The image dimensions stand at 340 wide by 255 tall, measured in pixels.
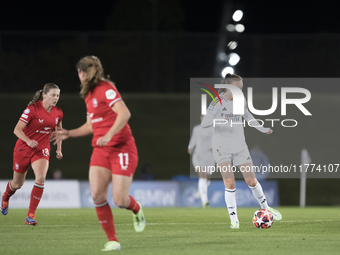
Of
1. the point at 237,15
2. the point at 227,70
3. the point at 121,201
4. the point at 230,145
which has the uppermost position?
the point at 237,15

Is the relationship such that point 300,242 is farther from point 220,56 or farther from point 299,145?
point 299,145

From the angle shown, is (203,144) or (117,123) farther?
(203,144)

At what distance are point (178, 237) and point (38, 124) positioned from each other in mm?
3507

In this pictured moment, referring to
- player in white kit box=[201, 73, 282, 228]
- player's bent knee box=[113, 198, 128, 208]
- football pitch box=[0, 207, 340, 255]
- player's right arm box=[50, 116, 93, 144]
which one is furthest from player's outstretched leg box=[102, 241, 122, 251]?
player in white kit box=[201, 73, 282, 228]

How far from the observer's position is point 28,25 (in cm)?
3675

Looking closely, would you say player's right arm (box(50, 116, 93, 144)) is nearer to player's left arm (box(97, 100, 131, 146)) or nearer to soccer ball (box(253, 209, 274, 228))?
player's left arm (box(97, 100, 131, 146))

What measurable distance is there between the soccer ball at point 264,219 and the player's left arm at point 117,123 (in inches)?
146

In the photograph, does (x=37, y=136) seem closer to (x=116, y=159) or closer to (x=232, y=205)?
(x=232, y=205)

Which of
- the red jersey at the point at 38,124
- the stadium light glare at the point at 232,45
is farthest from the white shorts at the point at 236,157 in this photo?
the stadium light glare at the point at 232,45

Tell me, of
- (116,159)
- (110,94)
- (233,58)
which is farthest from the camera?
(233,58)

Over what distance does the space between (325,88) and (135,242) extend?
21.3m

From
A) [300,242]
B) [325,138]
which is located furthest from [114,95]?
[325,138]

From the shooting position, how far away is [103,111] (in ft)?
22.9

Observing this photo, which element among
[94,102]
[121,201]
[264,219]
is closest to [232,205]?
[264,219]
